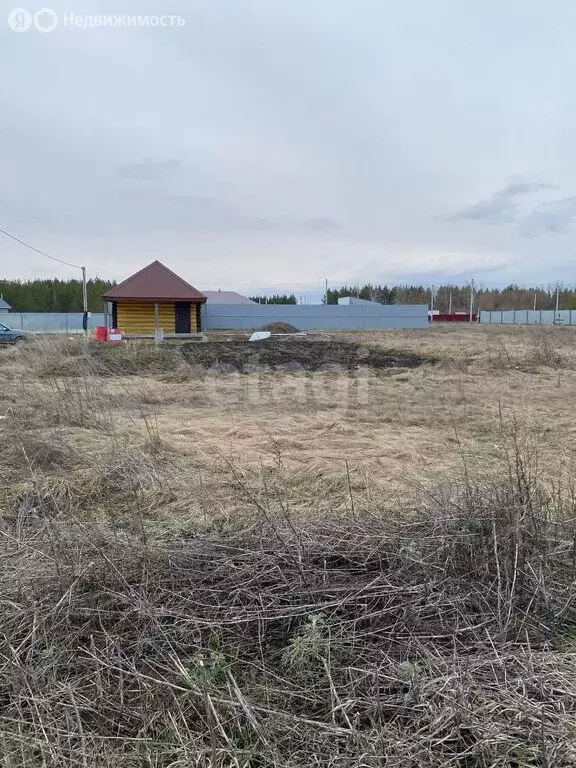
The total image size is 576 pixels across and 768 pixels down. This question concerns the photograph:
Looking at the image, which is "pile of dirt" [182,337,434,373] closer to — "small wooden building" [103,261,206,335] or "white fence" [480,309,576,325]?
A: "small wooden building" [103,261,206,335]

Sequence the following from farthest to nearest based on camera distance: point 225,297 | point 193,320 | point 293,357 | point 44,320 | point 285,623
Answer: point 225,297, point 44,320, point 193,320, point 293,357, point 285,623

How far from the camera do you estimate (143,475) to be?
4492mm

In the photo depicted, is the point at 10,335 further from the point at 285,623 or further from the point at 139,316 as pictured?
the point at 285,623

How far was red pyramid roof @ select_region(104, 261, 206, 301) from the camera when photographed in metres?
26.6

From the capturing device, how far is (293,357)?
16969 mm

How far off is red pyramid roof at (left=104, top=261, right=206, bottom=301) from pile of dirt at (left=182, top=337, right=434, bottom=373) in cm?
768

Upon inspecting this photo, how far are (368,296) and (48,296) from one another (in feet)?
179

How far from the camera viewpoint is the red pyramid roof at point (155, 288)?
26562 millimetres

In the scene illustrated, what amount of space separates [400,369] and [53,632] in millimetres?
12328

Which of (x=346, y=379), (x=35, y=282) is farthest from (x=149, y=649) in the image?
(x=35, y=282)

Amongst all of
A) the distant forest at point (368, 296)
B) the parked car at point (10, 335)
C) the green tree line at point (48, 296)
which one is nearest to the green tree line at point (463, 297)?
the distant forest at point (368, 296)

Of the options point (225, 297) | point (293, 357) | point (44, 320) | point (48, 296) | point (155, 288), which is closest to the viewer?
point (293, 357)

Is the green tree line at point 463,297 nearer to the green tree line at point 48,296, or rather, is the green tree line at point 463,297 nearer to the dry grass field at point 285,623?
the green tree line at point 48,296

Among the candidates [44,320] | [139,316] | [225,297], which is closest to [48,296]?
[225,297]
